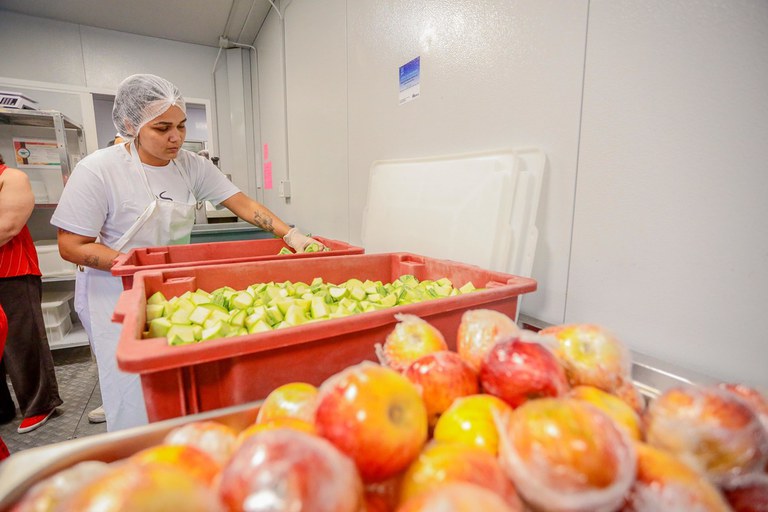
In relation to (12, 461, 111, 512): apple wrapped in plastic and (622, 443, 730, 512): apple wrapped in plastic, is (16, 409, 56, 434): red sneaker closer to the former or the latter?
(12, 461, 111, 512): apple wrapped in plastic

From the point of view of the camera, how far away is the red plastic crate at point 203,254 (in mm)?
1169

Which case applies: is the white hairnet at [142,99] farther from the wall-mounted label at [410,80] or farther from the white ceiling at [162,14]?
the white ceiling at [162,14]

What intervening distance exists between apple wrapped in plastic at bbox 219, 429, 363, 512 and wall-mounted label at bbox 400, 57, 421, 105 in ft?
4.71

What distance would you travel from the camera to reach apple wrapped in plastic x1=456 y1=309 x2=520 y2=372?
56cm

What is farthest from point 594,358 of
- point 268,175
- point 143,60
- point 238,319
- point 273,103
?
point 143,60

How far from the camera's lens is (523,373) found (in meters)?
0.43

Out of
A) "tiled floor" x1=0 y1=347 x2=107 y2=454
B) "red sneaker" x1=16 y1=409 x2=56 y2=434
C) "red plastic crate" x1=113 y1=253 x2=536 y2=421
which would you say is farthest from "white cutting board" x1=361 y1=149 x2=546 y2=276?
"red sneaker" x1=16 y1=409 x2=56 y2=434

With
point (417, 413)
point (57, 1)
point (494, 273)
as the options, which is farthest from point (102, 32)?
point (417, 413)

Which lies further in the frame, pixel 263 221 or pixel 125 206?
pixel 263 221

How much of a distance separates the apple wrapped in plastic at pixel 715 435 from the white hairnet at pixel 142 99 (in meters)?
1.95

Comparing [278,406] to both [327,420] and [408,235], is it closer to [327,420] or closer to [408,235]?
[327,420]

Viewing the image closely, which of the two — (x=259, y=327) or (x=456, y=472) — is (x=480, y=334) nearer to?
(x=456, y=472)

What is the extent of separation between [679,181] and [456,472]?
0.72 m

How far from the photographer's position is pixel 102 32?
12.1 ft
